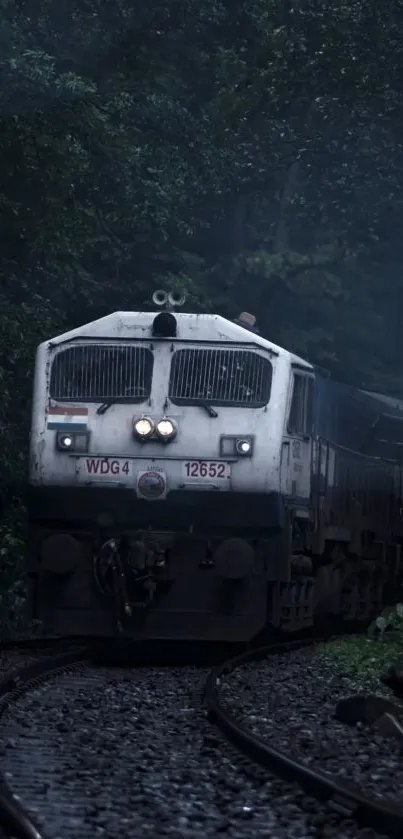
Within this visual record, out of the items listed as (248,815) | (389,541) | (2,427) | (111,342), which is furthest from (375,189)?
(248,815)

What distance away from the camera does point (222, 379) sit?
14.3 metres

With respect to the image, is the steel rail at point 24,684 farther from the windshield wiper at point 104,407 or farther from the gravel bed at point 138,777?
the windshield wiper at point 104,407

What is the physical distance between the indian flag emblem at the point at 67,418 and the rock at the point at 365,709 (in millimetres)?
5131

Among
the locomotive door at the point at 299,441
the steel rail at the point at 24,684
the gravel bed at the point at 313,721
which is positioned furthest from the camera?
the locomotive door at the point at 299,441

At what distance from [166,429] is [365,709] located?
4.98 m

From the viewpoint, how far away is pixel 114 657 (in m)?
14.5

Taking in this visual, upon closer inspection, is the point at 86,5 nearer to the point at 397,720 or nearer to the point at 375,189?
the point at 375,189

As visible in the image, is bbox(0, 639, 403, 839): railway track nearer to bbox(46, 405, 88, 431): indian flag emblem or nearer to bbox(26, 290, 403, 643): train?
bbox(26, 290, 403, 643): train

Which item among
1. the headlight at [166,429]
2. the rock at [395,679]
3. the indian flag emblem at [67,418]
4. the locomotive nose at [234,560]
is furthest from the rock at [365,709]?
the indian flag emblem at [67,418]

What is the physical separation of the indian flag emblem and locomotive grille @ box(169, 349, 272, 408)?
2.74ft

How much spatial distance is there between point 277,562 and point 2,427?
486 centimetres

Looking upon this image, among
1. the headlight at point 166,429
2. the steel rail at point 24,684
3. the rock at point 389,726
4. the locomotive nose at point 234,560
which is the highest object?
the headlight at point 166,429

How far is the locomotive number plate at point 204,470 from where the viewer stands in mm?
13883

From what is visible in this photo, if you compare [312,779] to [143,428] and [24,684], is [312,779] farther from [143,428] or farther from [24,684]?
[143,428]
